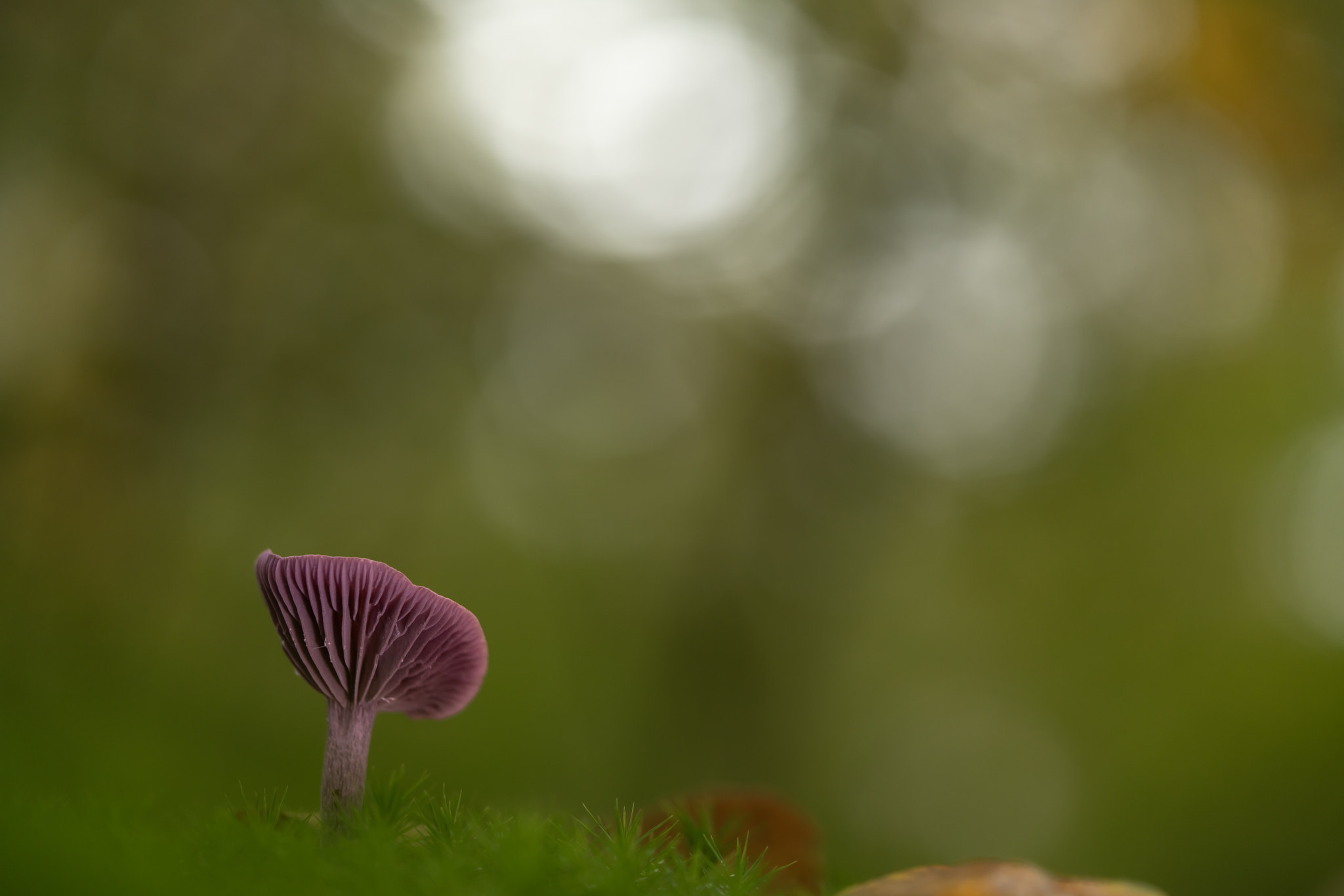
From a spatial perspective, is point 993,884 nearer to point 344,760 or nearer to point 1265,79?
point 344,760

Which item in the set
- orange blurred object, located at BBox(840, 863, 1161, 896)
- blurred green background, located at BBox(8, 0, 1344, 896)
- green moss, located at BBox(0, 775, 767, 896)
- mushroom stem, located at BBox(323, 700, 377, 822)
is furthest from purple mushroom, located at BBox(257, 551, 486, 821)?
blurred green background, located at BBox(8, 0, 1344, 896)

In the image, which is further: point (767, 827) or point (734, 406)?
point (734, 406)

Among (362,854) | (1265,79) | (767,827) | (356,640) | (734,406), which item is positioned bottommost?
(362,854)

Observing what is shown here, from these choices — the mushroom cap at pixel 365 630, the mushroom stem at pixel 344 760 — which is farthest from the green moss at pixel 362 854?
the mushroom cap at pixel 365 630

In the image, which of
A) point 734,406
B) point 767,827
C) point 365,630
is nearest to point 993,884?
point 767,827

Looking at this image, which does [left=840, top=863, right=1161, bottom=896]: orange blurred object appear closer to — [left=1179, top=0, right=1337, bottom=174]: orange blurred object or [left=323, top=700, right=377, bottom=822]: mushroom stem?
[left=323, top=700, right=377, bottom=822]: mushroom stem

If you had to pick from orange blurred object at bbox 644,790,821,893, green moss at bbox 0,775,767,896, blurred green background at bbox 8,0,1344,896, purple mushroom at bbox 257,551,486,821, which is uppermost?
blurred green background at bbox 8,0,1344,896

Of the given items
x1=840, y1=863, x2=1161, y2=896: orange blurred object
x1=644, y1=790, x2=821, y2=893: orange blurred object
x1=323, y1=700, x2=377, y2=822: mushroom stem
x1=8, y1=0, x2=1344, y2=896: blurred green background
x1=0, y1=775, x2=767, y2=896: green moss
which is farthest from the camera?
x1=8, y1=0, x2=1344, y2=896: blurred green background

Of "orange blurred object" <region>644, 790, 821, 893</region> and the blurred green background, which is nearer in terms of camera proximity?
"orange blurred object" <region>644, 790, 821, 893</region>
